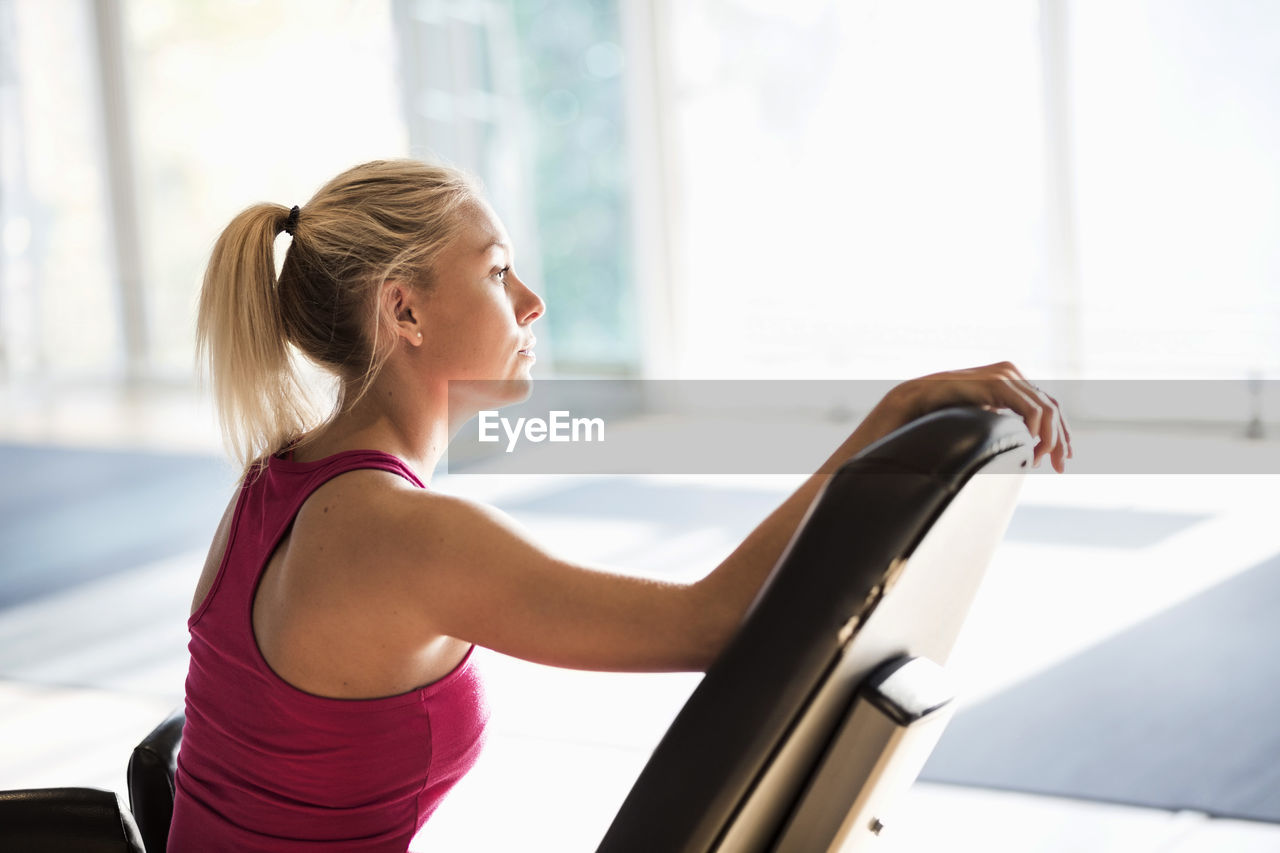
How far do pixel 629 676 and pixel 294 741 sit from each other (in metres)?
1.95

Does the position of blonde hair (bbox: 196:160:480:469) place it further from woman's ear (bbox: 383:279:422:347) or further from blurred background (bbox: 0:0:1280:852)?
blurred background (bbox: 0:0:1280:852)

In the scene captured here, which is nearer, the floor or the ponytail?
the ponytail

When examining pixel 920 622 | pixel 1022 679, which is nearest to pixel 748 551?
pixel 920 622

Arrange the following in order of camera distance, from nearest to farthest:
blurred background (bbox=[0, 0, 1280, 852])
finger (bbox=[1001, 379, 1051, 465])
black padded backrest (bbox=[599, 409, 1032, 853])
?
black padded backrest (bbox=[599, 409, 1032, 853]), finger (bbox=[1001, 379, 1051, 465]), blurred background (bbox=[0, 0, 1280, 852])

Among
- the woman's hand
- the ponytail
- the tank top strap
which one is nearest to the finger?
the woman's hand

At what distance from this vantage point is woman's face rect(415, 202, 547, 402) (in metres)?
1.22

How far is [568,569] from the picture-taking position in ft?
3.03

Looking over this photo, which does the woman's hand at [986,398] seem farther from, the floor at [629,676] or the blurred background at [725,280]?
the blurred background at [725,280]

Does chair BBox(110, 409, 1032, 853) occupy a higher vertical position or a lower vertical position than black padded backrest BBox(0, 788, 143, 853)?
higher

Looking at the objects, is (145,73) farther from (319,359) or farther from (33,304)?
(319,359)

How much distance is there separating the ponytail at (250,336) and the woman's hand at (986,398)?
641mm

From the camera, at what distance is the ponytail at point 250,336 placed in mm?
1231

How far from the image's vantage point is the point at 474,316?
4.02ft

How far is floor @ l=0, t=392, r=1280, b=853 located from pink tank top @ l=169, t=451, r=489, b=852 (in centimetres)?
55
